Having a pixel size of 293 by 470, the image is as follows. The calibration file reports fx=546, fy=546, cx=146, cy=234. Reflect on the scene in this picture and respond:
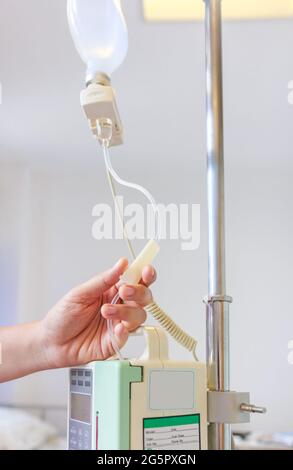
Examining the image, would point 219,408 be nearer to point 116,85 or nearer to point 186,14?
point 186,14

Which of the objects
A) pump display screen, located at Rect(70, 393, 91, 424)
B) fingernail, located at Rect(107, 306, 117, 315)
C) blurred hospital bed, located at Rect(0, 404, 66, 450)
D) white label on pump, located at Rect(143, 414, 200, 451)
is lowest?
blurred hospital bed, located at Rect(0, 404, 66, 450)

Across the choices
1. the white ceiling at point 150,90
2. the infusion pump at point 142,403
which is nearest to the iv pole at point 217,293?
the infusion pump at point 142,403

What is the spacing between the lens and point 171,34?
5.82 feet

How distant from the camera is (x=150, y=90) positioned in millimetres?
2150

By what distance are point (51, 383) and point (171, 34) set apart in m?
2.03

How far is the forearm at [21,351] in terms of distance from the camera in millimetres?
778

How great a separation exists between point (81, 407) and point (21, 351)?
269mm

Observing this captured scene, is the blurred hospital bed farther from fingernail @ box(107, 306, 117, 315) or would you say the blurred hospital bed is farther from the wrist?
fingernail @ box(107, 306, 117, 315)

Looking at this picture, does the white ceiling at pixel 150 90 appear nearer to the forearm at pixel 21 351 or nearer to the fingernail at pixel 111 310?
the forearm at pixel 21 351

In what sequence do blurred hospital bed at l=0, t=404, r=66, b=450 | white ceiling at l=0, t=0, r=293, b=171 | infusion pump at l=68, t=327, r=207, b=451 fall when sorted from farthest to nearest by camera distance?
blurred hospital bed at l=0, t=404, r=66, b=450 < white ceiling at l=0, t=0, r=293, b=171 < infusion pump at l=68, t=327, r=207, b=451

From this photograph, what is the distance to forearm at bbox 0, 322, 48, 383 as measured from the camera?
0.78 meters

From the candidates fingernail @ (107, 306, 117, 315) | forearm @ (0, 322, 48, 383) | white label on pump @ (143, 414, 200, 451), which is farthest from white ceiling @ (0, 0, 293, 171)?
white label on pump @ (143, 414, 200, 451)

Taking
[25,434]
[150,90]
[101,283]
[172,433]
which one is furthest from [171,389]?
[25,434]

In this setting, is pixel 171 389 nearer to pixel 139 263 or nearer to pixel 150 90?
pixel 139 263
